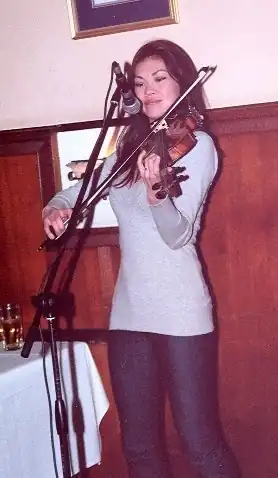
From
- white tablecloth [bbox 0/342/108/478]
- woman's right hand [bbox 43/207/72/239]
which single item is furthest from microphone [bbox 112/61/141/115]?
white tablecloth [bbox 0/342/108/478]

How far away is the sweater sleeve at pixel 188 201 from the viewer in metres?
1.43

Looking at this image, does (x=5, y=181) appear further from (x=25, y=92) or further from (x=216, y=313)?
(x=216, y=313)

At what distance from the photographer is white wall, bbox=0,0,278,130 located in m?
1.78

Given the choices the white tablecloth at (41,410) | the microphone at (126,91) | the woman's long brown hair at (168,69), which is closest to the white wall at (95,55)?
the woman's long brown hair at (168,69)

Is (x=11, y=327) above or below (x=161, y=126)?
below

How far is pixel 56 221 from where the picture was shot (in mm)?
1546

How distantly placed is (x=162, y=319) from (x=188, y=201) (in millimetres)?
→ 266

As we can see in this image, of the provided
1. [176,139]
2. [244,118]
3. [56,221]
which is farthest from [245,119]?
[56,221]

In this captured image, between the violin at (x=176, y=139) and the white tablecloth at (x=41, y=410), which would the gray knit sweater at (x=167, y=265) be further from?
the white tablecloth at (x=41, y=410)

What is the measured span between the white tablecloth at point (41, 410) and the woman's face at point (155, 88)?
675 millimetres

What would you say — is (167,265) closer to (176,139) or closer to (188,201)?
(188,201)

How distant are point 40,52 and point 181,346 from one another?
3.38ft

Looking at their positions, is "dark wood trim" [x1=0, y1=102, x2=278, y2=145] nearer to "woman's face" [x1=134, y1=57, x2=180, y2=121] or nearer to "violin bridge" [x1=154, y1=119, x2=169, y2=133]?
"woman's face" [x1=134, y1=57, x2=180, y2=121]

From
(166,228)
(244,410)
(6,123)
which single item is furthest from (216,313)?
(6,123)
